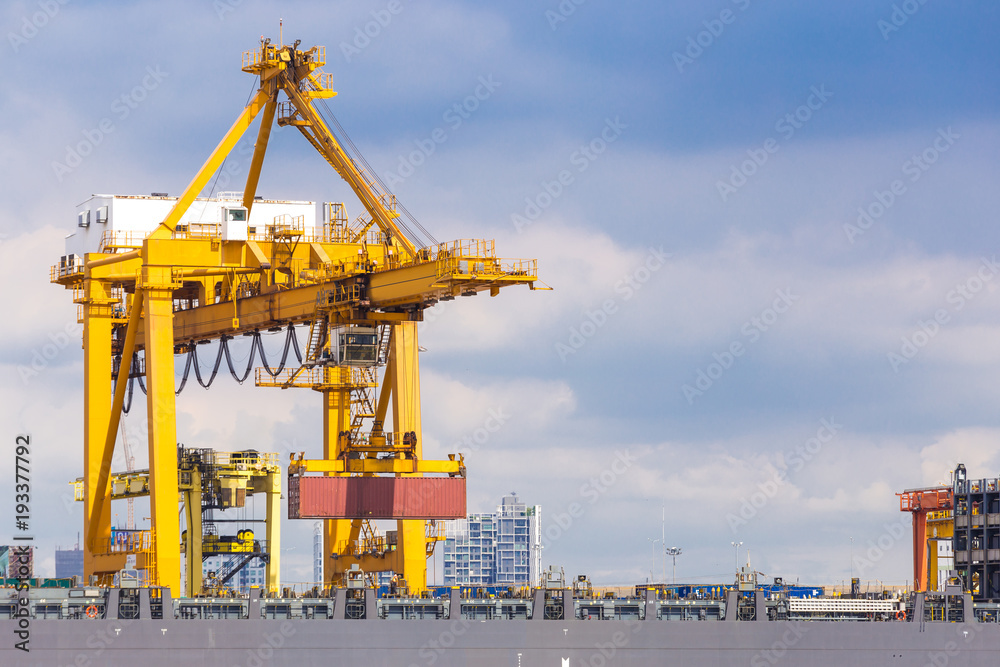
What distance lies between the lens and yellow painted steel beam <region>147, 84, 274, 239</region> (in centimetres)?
6400

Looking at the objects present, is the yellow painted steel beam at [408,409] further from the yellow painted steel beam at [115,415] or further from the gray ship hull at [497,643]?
the yellow painted steel beam at [115,415]

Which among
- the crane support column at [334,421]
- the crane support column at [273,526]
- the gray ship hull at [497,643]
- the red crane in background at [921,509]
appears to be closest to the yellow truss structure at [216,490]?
the crane support column at [273,526]

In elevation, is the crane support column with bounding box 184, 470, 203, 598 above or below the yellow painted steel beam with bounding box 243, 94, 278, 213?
below

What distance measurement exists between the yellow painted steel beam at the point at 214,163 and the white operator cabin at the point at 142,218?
4.02 metres

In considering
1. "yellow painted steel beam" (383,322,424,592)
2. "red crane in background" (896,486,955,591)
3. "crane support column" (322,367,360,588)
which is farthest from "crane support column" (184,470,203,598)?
"red crane in background" (896,486,955,591)

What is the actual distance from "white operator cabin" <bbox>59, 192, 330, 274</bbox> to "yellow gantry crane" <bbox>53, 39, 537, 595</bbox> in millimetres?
419

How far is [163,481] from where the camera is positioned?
6209 centimetres

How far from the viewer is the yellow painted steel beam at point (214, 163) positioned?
2520 inches

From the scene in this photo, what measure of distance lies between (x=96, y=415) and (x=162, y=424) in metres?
8.81

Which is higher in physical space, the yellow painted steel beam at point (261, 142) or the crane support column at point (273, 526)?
Result: the yellow painted steel beam at point (261, 142)

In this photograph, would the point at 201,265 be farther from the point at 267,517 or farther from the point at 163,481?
the point at 267,517

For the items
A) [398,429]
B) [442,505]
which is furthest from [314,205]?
[442,505]

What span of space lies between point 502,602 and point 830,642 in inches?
532

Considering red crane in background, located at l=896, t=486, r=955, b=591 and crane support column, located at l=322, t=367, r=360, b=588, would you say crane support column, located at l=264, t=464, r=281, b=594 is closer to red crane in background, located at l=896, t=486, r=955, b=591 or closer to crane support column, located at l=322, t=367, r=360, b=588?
crane support column, located at l=322, t=367, r=360, b=588
